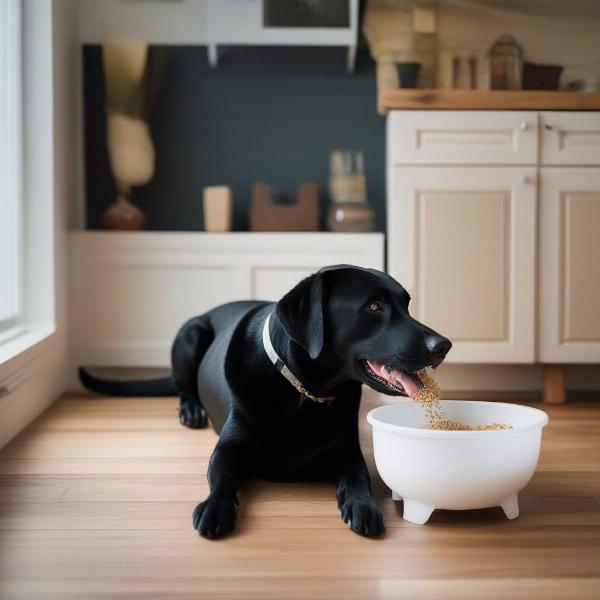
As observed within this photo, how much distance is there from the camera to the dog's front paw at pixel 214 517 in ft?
5.65

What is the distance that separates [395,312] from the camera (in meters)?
1.87

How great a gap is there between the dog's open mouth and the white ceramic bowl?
80mm

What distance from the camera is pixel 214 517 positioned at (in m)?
1.75

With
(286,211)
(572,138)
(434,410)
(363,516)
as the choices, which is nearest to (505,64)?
(572,138)

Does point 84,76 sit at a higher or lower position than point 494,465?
higher

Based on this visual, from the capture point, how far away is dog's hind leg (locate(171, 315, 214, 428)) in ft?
9.34

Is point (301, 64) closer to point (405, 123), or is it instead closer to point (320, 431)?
point (405, 123)

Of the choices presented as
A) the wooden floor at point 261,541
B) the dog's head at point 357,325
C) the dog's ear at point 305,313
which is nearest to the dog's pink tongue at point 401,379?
the dog's head at point 357,325

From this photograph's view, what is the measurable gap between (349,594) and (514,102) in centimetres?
226

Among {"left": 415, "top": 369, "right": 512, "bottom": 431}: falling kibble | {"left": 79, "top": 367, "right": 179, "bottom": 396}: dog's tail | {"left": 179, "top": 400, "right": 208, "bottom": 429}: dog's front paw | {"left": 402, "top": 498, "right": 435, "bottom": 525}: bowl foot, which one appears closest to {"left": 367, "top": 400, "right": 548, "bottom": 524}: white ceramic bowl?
{"left": 402, "top": 498, "right": 435, "bottom": 525}: bowl foot

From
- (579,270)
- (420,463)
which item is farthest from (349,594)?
(579,270)

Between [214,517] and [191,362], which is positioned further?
[191,362]

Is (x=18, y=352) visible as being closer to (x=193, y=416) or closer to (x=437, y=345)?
(x=193, y=416)

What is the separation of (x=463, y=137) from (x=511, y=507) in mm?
1724
